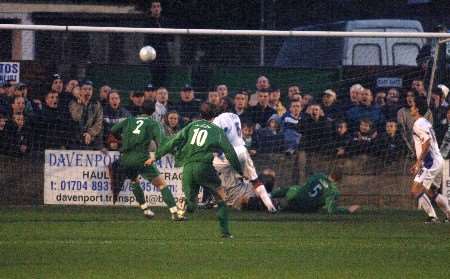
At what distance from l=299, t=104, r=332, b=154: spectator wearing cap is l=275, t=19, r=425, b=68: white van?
3.11m

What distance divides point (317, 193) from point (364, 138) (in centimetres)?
257

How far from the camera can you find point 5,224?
702 inches

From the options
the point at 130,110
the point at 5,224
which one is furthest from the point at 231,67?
the point at 5,224

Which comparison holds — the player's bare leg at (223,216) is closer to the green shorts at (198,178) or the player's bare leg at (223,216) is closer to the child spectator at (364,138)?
the green shorts at (198,178)

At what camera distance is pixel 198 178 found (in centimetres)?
1692

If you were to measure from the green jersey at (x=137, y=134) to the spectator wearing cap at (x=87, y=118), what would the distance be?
8.10 feet

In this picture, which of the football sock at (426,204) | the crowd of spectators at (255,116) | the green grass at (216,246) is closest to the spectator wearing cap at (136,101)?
the crowd of spectators at (255,116)

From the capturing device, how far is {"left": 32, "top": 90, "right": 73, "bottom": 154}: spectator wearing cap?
22.3 metres

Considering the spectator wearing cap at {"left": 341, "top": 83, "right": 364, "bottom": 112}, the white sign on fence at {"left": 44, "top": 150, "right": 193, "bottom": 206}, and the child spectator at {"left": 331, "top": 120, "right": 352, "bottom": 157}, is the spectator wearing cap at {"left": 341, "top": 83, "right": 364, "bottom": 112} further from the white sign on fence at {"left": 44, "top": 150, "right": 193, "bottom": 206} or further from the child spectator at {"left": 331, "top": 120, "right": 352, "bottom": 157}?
the white sign on fence at {"left": 44, "top": 150, "right": 193, "bottom": 206}

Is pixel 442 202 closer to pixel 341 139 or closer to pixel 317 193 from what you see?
pixel 317 193

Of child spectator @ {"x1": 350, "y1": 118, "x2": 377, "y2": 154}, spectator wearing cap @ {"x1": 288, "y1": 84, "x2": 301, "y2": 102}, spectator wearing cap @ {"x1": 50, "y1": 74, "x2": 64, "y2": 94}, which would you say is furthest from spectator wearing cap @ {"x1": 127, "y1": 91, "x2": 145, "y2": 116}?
child spectator @ {"x1": 350, "y1": 118, "x2": 377, "y2": 154}

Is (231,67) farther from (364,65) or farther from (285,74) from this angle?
(364,65)

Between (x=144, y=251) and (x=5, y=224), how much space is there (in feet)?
14.2

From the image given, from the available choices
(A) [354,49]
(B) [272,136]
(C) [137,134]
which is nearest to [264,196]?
(B) [272,136]
